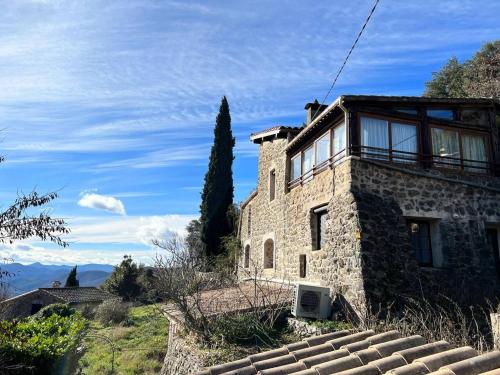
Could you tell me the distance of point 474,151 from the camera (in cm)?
1241

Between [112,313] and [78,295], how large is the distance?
419 inches

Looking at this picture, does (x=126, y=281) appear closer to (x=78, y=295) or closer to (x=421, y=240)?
(x=78, y=295)

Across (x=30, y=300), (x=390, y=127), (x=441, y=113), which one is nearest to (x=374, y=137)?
(x=390, y=127)

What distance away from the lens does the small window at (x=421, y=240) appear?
11.0 metres

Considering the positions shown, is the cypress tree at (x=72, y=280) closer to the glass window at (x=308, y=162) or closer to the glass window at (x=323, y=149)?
the glass window at (x=308, y=162)

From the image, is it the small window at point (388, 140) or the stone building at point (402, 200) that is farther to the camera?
the small window at point (388, 140)

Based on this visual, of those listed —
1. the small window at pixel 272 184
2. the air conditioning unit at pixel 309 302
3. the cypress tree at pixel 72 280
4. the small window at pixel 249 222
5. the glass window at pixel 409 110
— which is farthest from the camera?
the cypress tree at pixel 72 280

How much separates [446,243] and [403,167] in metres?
2.43

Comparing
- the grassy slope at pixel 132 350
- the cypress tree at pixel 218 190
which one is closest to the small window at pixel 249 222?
the cypress tree at pixel 218 190

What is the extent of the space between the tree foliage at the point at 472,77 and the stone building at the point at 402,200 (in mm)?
7133

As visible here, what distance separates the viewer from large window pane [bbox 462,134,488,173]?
12195mm

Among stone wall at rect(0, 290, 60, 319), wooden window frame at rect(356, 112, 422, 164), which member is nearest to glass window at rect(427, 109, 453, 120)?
wooden window frame at rect(356, 112, 422, 164)

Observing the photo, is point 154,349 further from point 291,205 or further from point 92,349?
point 291,205

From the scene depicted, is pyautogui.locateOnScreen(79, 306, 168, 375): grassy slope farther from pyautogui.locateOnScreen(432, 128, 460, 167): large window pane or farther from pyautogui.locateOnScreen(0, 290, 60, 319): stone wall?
pyautogui.locateOnScreen(0, 290, 60, 319): stone wall
